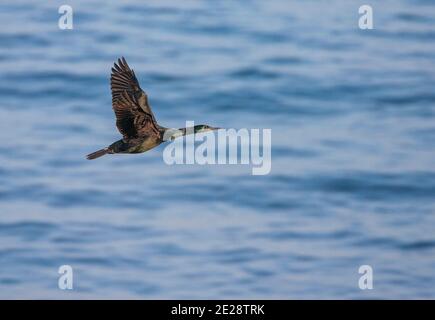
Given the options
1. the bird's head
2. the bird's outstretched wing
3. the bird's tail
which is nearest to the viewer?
the bird's tail

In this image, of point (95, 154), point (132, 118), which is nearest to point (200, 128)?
point (132, 118)

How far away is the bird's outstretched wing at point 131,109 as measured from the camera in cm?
1314

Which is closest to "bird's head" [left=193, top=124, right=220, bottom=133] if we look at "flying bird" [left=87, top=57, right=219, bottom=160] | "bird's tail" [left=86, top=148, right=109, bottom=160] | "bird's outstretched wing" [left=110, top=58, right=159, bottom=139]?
"flying bird" [left=87, top=57, right=219, bottom=160]

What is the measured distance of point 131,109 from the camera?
1321 cm

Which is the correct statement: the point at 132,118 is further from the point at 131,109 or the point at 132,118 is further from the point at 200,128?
the point at 200,128

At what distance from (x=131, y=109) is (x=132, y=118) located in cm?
9

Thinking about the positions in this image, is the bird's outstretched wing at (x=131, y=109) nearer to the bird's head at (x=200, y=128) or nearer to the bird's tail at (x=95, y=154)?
the bird's tail at (x=95, y=154)

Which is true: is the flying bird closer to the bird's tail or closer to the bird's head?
the bird's tail

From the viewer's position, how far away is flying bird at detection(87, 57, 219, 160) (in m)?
13.1
